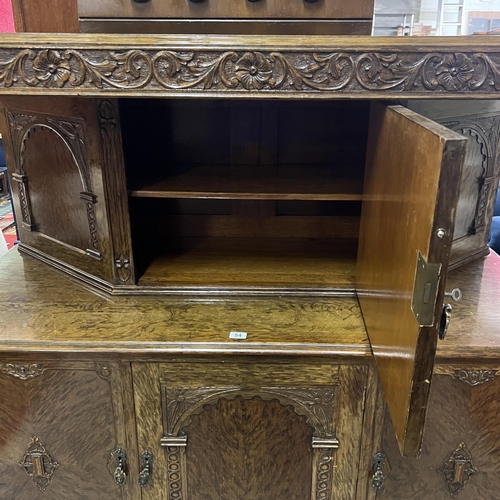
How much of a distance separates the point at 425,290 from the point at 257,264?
62 centimetres

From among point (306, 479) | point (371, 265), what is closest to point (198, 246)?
point (371, 265)

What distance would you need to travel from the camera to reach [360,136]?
1215 mm

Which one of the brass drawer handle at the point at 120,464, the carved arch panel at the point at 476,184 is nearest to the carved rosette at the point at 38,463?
the brass drawer handle at the point at 120,464

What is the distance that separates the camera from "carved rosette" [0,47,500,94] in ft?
2.43

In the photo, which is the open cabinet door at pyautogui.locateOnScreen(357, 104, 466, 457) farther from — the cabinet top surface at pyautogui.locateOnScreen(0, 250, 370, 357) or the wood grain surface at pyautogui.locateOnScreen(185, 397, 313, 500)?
the wood grain surface at pyautogui.locateOnScreen(185, 397, 313, 500)

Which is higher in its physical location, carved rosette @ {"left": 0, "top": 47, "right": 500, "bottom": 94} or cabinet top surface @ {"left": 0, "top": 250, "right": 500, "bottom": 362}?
carved rosette @ {"left": 0, "top": 47, "right": 500, "bottom": 94}

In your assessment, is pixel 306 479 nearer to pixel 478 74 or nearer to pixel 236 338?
pixel 236 338

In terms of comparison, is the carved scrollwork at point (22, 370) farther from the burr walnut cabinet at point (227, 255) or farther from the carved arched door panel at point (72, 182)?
the carved arched door panel at point (72, 182)

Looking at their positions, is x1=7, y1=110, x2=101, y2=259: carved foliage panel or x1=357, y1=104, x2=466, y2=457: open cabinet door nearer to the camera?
x1=357, y1=104, x2=466, y2=457: open cabinet door

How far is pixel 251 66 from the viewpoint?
2.45 ft

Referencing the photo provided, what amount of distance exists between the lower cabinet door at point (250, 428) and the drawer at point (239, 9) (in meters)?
0.69

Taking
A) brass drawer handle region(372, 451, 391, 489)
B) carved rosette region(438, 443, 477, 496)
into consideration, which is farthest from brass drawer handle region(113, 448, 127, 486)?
carved rosette region(438, 443, 477, 496)

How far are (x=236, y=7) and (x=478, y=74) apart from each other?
1.58ft

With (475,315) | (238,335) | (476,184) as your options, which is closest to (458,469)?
(475,315)
